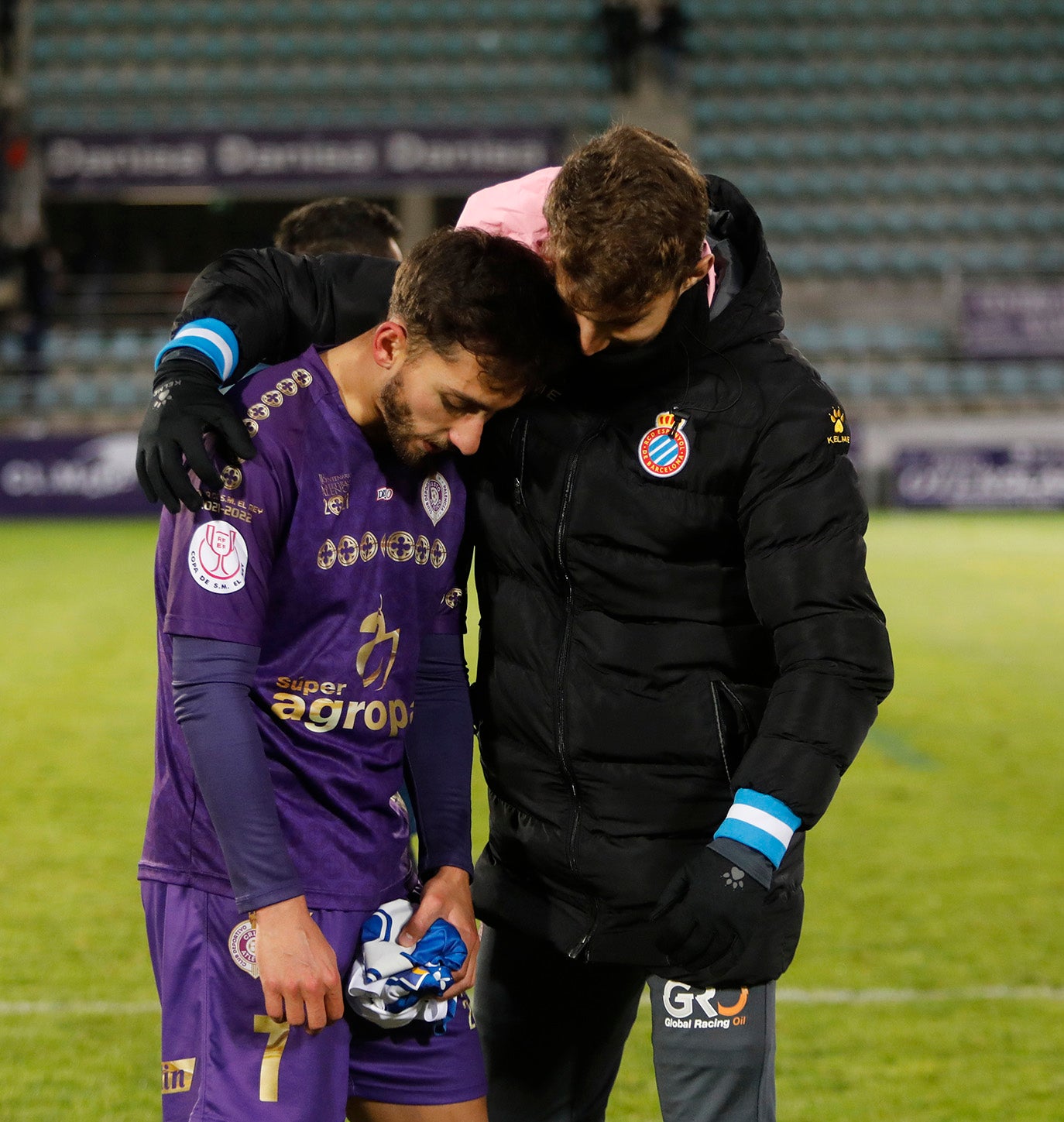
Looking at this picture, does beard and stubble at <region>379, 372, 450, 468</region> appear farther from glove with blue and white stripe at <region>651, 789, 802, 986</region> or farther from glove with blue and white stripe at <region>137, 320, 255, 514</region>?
glove with blue and white stripe at <region>651, 789, 802, 986</region>

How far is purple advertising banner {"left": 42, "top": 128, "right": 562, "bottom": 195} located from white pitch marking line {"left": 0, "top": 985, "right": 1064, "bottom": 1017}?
57.5 feet

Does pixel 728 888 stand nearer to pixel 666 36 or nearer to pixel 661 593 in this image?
pixel 661 593

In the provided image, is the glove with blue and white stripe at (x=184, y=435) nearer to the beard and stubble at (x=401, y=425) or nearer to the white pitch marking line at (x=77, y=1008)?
the beard and stubble at (x=401, y=425)

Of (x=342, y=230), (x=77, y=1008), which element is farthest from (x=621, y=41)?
(x=77, y=1008)

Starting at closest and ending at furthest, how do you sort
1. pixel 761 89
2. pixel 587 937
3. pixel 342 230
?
pixel 587 937, pixel 342 230, pixel 761 89

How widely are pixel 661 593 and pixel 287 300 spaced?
749mm

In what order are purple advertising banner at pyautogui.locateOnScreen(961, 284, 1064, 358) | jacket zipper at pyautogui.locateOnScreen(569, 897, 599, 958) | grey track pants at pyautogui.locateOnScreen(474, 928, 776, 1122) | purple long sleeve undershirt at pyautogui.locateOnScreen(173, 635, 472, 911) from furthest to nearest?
1. purple advertising banner at pyautogui.locateOnScreen(961, 284, 1064, 358)
2. grey track pants at pyautogui.locateOnScreen(474, 928, 776, 1122)
3. jacket zipper at pyautogui.locateOnScreen(569, 897, 599, 958)
4. purple long sleeve undershirt at pyautogui.locateOnScreen(173, 635, 472, 911)

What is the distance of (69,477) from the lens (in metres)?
17.2

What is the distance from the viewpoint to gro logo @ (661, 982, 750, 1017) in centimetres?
217

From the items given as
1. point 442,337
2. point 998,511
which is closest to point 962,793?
point 442,337

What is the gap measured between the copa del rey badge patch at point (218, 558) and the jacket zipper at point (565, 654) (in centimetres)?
48

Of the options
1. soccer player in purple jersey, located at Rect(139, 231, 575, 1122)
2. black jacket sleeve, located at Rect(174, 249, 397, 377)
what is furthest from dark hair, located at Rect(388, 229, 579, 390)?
black jacket sleeve, located at Rect(174, 249, 397, 377)

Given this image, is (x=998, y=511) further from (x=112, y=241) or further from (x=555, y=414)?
(x=555, y=414)

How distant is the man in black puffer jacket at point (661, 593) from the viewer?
194 centimetres
